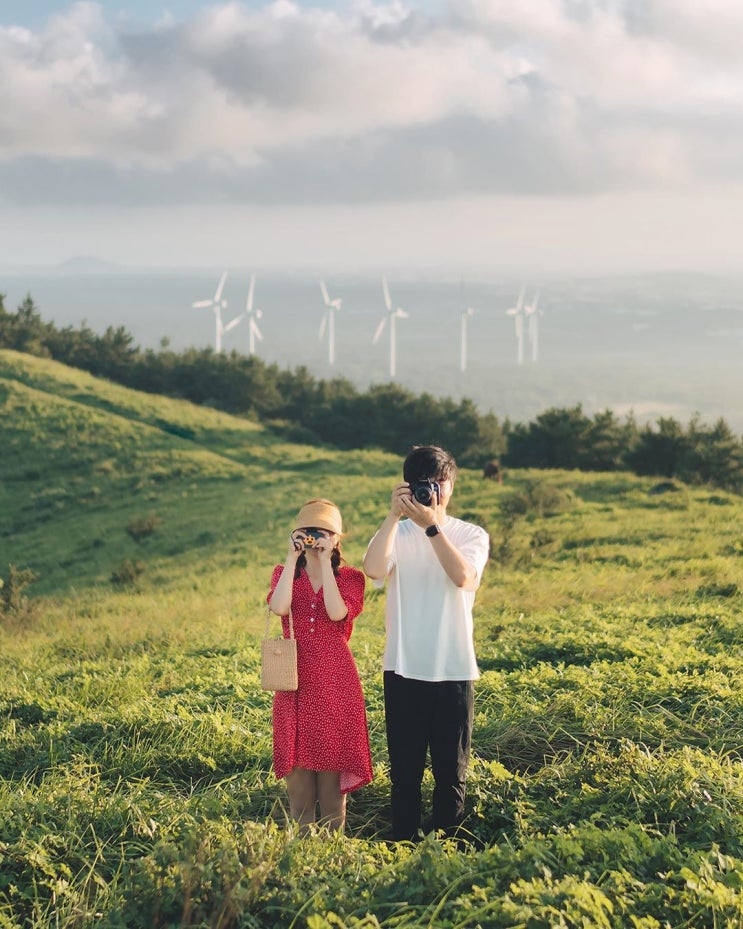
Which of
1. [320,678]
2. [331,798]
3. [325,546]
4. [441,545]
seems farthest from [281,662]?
[441,545]

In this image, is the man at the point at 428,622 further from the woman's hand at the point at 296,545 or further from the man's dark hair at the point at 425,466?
the woman's hand at the point at 296,545

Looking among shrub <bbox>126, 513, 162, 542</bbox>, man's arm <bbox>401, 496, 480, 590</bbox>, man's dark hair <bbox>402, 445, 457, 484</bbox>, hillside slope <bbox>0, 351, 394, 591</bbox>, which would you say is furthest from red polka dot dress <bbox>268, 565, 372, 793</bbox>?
shrub <bbox>126, 513, 162, 542</bbox>

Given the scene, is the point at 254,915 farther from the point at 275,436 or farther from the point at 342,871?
the point at 275,436

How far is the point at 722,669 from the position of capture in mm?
7957

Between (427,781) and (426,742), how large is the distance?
110 centimetres

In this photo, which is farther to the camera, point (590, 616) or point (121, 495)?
point (121, 495)

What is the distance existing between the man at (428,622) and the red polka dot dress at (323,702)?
9.4 inches

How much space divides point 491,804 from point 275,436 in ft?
118

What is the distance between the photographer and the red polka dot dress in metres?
5.09

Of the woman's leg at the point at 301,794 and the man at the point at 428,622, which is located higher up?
the man at the point at 428,622

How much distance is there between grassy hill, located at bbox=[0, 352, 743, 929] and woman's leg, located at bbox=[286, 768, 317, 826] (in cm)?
27

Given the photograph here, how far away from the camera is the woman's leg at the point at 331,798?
5.20m

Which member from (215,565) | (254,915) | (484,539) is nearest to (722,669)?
(484,539)

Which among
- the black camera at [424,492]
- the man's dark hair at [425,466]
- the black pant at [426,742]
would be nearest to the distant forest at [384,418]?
the black pant at [426,742]
